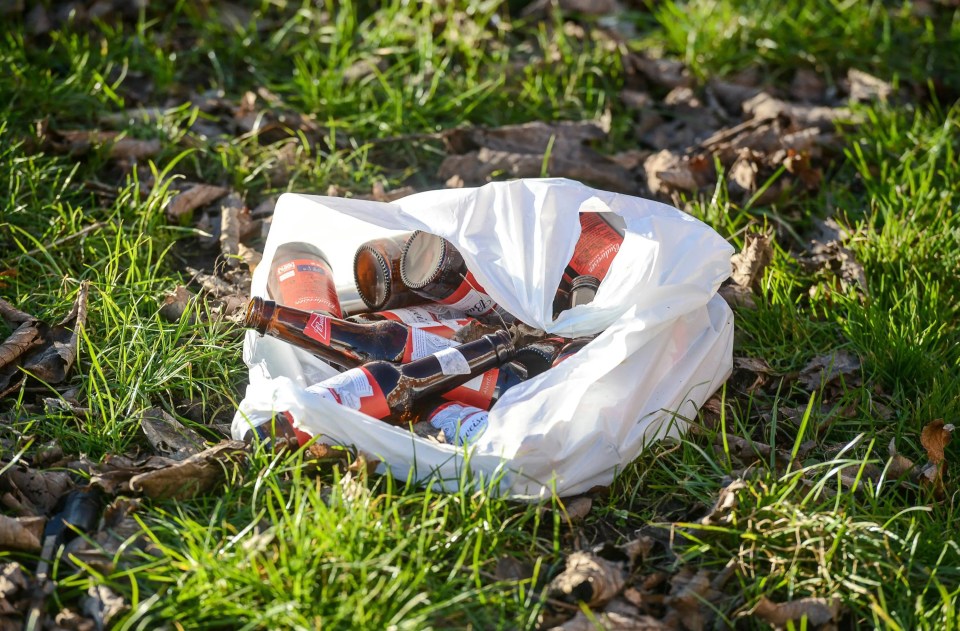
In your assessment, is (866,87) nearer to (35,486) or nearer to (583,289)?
(583,289)

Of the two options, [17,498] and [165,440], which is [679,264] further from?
[17,498]

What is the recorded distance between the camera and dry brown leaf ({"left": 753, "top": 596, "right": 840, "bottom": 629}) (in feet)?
5.77

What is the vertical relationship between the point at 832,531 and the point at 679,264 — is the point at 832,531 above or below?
→ below

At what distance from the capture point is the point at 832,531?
185cm

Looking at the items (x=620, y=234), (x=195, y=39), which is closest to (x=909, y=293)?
(x=620, y=234)

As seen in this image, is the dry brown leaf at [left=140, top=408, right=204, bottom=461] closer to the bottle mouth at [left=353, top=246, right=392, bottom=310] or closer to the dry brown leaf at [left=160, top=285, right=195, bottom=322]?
the dry brown leaf at [left=160, top=285, right=195, bottom=322]

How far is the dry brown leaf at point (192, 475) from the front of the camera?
1.93m

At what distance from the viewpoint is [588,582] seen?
1787mm

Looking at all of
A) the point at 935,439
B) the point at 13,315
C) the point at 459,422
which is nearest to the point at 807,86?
the point at 935,439

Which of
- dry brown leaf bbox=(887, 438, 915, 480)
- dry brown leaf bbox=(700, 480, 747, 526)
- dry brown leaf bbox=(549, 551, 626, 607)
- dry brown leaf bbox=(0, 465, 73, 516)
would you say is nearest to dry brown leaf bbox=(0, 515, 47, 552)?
dry brown leaf bbox=(0, 465, 73, 516)

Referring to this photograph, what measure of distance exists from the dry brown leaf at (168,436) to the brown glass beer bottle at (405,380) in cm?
31

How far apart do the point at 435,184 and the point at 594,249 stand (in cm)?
104

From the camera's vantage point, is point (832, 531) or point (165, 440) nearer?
point (832, 531)

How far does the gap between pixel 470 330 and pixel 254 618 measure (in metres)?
1.00
